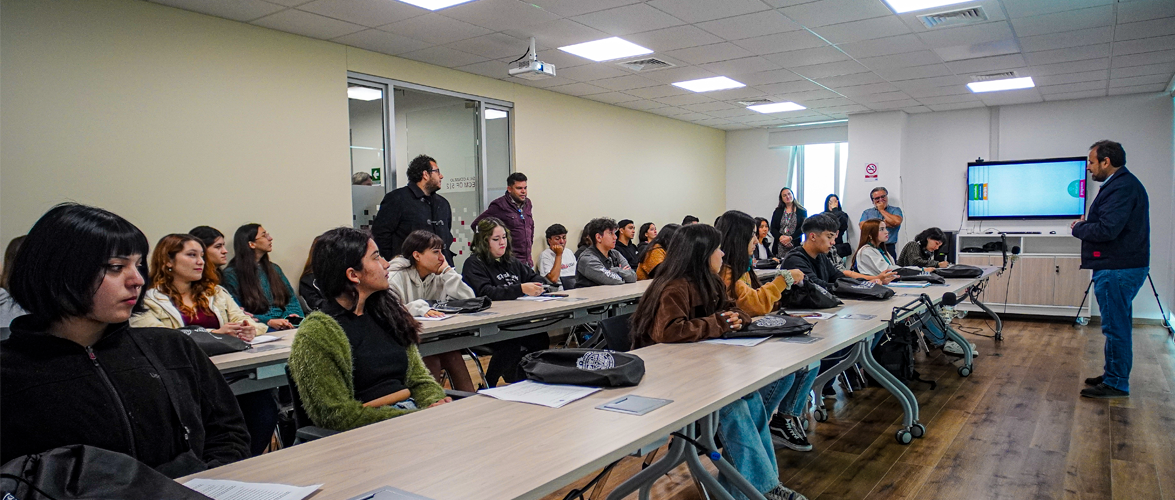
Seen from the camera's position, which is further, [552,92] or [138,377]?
[552,92]

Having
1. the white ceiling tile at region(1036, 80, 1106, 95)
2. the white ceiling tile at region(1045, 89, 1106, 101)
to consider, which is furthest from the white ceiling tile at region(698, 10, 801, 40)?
the white ceiling tile at region(1045, 89, 1106, 101)

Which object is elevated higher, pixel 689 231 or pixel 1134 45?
pixel 1134 45

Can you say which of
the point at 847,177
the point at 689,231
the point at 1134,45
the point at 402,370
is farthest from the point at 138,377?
the point at 847,177

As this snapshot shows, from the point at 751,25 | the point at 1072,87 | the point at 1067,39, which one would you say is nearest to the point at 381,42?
the point at 751,25

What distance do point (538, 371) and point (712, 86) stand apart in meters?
5.95

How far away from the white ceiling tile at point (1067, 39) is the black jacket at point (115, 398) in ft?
20.1

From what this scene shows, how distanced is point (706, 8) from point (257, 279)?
11.3ft

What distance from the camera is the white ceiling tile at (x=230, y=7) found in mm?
4543

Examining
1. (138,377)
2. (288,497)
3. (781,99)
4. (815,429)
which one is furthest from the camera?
(781,99)

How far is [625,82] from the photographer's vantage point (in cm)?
727

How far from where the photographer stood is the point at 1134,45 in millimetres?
5832

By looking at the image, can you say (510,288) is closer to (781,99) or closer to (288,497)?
(288,497)

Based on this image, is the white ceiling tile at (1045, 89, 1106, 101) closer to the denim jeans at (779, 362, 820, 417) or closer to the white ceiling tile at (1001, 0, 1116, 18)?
the white ceiling tile at (1001, 0, 1116, 18)

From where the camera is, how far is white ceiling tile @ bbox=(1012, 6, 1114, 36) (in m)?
4.88
